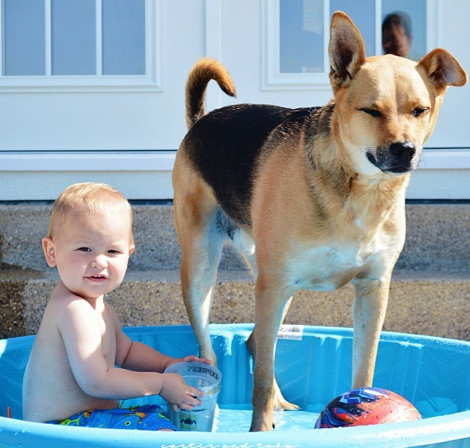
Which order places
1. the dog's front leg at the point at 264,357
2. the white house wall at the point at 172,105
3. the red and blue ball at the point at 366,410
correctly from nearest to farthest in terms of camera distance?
the red and blue ball at the point at 366,410 → the dog's front leg at the point at 264,357 → the white house wall at the point at 172,105

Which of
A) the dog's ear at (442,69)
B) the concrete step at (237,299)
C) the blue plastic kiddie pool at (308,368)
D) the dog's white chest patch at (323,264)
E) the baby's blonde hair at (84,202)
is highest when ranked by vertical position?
the dog's ear at (442,69)

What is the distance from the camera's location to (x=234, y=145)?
371 centimetres

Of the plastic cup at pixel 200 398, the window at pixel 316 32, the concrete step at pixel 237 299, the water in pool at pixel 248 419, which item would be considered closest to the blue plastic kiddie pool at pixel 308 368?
the water in pool at pixel 248 419

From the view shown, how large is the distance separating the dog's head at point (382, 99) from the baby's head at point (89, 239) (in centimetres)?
84

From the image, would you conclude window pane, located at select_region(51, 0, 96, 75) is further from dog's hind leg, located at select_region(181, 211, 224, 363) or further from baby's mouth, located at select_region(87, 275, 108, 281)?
baby's mouth, located at select_region(87, 275, 108, 281)

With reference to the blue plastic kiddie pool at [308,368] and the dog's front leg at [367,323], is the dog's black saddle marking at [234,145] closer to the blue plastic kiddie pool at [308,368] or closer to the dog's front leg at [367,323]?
the dog's front leg at [367,323]

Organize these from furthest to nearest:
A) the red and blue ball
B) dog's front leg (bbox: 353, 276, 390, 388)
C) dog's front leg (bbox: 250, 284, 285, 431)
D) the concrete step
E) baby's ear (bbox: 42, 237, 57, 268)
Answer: the concrete step
dog's front leg (bbox: 353, 276, 390, 388)
dog's front leg (bbox: 250, 284, 285, 431)
baby's ear (bbox: 42, 237, 57, 268)
the red and blue ball

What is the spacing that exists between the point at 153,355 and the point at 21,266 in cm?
180

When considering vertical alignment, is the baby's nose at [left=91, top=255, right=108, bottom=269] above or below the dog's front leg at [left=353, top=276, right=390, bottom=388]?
above

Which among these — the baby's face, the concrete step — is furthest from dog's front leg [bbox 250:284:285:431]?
the concrete step

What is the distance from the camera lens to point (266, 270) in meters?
3.12

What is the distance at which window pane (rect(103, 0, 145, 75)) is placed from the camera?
17.4 ft

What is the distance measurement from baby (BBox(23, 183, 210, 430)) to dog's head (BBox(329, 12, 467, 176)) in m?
0.84

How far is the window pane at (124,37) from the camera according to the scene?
5.30 meters
